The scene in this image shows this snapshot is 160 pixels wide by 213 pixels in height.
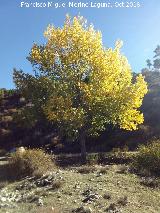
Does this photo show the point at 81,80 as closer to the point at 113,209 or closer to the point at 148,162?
the point at 148,162

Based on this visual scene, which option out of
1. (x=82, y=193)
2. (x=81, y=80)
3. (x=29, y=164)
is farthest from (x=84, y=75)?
(x=82, y=193)

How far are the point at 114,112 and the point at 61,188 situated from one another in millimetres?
11679

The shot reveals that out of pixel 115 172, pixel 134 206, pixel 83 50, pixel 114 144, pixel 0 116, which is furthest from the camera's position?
pixel 0 116

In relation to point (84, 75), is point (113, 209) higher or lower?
lower

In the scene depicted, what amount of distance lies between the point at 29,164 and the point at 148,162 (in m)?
7.60

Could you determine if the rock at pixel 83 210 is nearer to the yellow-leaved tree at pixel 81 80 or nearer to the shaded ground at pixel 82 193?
the shaded ground at pixel 82 193

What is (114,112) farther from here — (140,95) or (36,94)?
(36,94)

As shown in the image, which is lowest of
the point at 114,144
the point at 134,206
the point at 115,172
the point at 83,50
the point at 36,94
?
the point at 134,206

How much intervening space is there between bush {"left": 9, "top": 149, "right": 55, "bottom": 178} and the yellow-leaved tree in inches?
183

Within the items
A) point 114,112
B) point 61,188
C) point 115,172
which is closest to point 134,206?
point 61,188

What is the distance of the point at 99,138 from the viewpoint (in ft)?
156

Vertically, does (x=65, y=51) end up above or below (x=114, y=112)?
above

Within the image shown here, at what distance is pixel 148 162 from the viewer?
89.2ft

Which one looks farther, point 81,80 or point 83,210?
point 81,80
